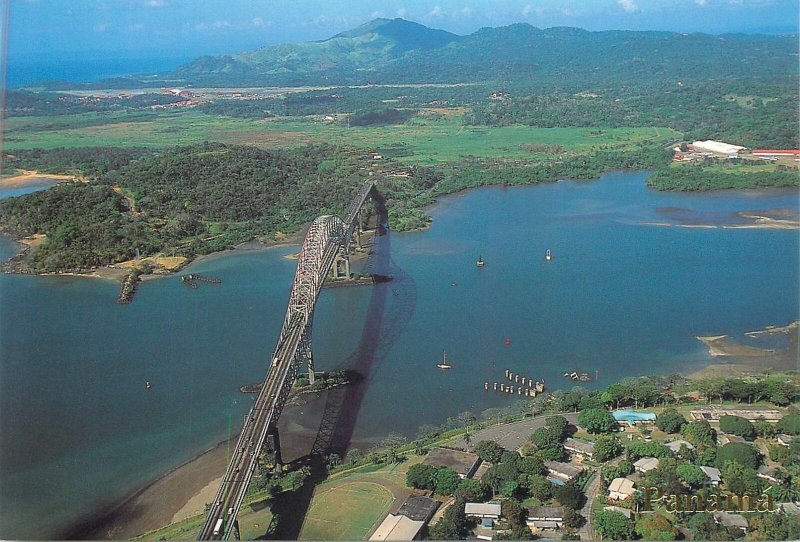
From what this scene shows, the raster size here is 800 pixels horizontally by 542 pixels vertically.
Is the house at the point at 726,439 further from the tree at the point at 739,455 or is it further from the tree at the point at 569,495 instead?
the tree at the point at 569,495

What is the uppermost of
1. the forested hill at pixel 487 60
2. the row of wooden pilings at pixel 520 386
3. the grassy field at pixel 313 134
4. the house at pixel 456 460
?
the forested hill at pixel 487 60

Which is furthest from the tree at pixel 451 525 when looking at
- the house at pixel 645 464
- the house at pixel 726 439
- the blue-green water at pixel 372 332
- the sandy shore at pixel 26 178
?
the sandy shore at pixel 26 178

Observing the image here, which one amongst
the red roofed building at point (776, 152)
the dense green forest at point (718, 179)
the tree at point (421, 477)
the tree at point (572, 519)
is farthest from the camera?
the red roofed building at point (776, 152)

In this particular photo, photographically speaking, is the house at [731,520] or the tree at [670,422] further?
the tree at [670,422]

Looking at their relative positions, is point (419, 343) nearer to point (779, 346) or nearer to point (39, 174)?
point (779, 346)

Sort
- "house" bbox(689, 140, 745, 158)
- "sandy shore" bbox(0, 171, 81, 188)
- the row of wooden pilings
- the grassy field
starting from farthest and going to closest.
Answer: the grassy field < "house" bbox(689, 140, 745, 158) < "sandy shore" bbox(0, 171, 81, 188) < the row of wooden pilings

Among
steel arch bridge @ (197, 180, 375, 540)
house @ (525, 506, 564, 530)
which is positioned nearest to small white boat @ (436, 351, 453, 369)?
steel arch bridge @ (197, 180, 375, 540)

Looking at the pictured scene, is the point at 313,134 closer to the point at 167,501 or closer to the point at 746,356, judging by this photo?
the point at 746,356

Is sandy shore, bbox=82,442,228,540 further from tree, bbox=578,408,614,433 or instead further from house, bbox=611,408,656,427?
house, bbox=611,408,656,427
